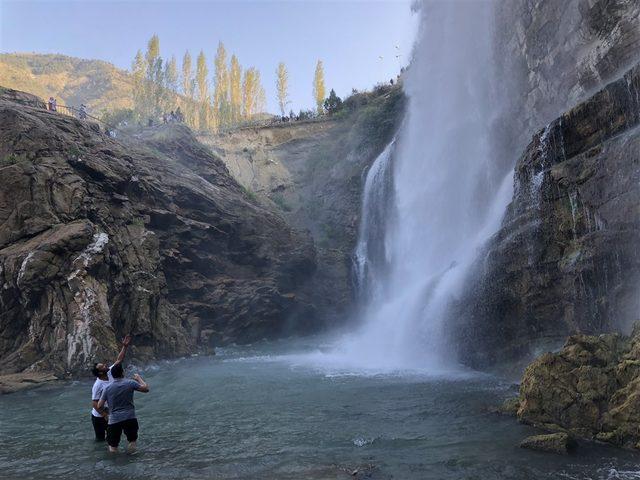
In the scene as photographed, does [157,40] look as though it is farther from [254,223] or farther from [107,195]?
[107,195]

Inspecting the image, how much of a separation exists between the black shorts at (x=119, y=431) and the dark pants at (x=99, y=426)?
788 mm

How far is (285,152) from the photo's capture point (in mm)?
53250

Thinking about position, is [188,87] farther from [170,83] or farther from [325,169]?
[325,169]

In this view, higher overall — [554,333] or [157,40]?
[157,40]

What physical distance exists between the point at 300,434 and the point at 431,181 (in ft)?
89.5

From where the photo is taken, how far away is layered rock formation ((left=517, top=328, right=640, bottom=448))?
26.9 feet

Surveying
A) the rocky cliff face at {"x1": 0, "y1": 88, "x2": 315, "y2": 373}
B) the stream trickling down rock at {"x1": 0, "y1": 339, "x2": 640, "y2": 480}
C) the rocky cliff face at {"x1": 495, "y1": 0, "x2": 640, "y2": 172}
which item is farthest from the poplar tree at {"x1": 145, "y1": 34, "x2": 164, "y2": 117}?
the stream trickling down rock at {"x1": 0, "y1": 339, "x2": 640, "y2": 480}

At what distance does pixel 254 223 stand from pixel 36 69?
149193 mm

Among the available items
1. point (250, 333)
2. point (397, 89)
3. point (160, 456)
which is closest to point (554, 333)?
Result: point (160, 456)

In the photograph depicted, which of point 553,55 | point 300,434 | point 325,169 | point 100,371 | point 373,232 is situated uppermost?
point 325,169

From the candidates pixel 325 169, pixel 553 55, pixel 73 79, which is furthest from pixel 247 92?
pixel 73 79

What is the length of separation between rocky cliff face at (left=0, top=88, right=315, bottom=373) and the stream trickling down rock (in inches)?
142

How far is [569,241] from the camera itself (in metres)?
14.4

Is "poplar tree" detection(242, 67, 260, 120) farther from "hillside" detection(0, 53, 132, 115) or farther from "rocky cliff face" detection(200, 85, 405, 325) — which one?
"hillside" detection(0, 53, 132, 115)
